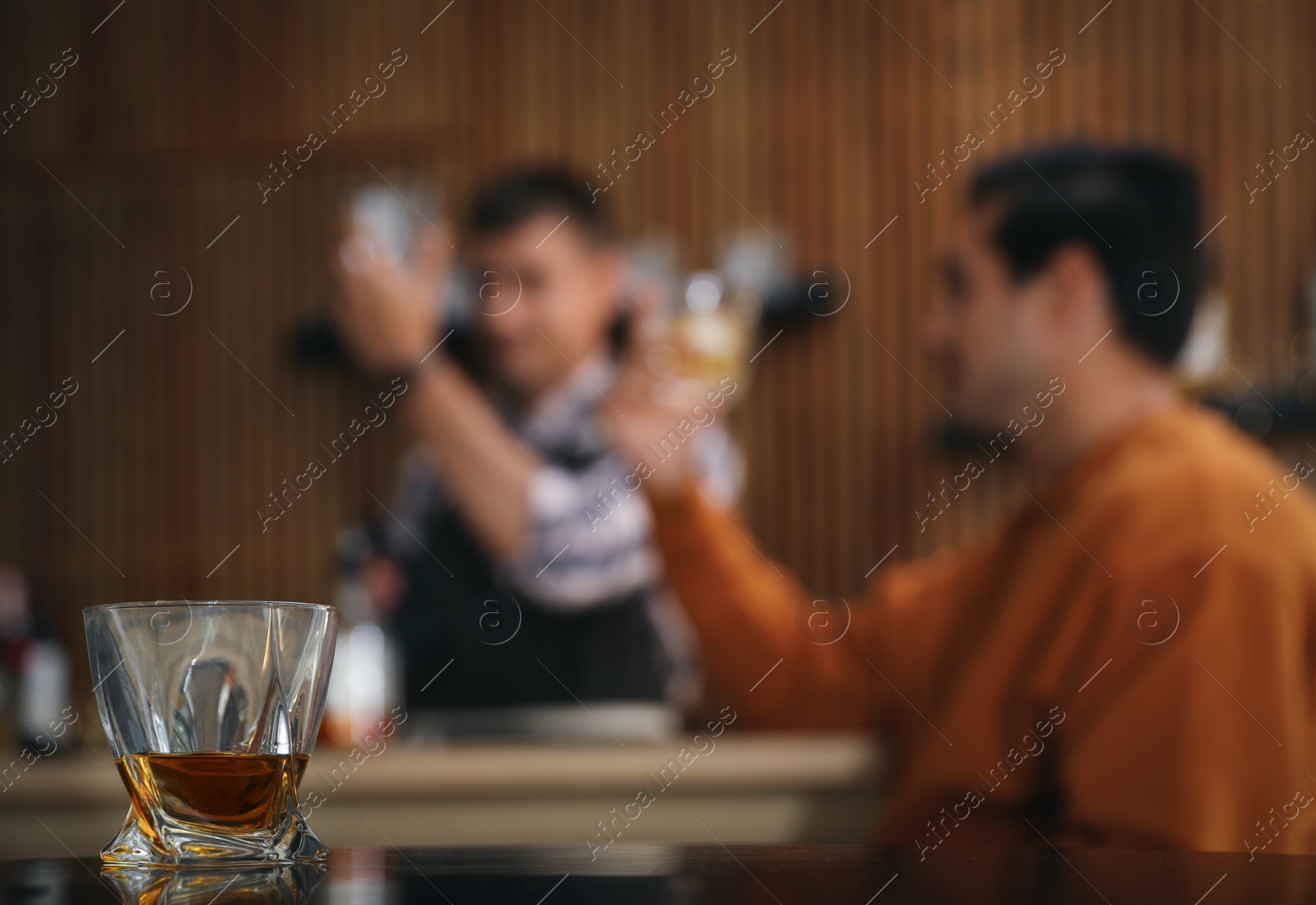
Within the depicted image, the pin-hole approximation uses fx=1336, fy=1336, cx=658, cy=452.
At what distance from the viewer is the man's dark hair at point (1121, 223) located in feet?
4.97

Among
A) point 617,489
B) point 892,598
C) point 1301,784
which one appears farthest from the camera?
point 617,489

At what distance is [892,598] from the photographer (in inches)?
69.8

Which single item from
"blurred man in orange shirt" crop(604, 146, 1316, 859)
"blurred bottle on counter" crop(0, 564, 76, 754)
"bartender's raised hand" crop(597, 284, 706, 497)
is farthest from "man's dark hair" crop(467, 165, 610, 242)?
"blurred bottle on counter" crop(0, 564, 76, 754)

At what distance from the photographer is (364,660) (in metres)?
1.95

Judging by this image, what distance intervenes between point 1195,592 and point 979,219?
0.65 meters

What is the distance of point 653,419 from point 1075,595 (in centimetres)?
73

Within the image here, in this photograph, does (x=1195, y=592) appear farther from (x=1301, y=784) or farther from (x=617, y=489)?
(x=617, y=489)

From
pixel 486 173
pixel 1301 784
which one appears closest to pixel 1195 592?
pixel 1301 784

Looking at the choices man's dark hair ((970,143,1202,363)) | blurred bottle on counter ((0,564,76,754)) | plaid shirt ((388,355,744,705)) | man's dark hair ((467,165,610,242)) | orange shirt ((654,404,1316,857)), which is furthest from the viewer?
man's dark hair ((467,165,610,242))

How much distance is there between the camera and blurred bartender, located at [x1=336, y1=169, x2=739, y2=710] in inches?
84.4

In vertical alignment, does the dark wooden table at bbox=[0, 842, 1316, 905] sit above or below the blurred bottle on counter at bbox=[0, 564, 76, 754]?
below

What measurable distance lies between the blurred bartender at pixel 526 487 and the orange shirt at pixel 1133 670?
2.53ft

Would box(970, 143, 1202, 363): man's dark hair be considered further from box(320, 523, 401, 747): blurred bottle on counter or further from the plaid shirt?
box(320, 523, 401, 747): blurred bottle on counter

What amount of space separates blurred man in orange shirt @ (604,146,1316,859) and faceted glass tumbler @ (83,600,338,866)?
753 mm
